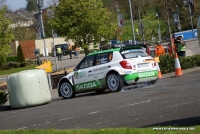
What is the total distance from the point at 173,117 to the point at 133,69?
289 inches

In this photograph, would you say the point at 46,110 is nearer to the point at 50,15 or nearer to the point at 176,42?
the point at 176,42

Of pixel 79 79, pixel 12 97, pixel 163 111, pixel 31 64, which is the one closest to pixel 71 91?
pixel 79 79

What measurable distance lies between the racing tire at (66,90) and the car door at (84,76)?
225mm

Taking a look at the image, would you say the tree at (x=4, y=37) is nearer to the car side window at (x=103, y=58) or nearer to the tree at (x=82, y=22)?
the tree at (x=82, y=22)

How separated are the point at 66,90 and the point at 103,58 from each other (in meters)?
2.00

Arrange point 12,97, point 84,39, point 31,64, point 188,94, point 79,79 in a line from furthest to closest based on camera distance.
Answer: point 31,64
point 84,39
point 79,79
point 12,97
point 188,94

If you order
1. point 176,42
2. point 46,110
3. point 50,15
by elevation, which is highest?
point 50,15

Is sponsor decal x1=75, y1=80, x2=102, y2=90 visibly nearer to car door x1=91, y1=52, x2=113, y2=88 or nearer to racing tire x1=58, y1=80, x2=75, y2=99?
car door x1=91, y1=52, x2=113, y2=88

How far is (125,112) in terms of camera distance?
12.0m

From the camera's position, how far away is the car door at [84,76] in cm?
1850

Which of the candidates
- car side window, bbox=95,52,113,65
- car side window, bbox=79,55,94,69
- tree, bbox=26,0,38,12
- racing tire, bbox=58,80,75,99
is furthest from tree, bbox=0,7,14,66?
tree, bbox=26,0,38,12

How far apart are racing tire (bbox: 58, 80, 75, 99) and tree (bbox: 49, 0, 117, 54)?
1837cm

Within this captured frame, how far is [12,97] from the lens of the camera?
17.4 metres

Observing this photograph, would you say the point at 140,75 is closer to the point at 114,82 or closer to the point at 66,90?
the point at 114,82
